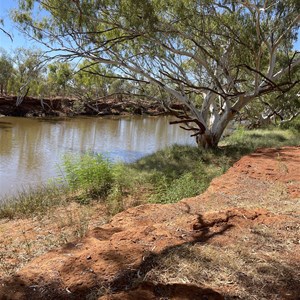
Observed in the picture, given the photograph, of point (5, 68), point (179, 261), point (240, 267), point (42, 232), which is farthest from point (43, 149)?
point (5, 68)

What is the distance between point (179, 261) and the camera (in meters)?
2.65

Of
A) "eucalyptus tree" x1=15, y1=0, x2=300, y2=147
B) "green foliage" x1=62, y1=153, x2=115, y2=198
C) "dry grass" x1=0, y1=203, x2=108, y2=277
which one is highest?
"eucalyptus tree" x1=15, y1=0, x2=300, y2=147

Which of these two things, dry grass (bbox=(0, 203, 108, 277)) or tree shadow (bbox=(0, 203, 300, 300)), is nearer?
tree shadow (bbox=(0, 203, 300, 300))

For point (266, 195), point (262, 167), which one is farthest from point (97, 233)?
point (262, 167)

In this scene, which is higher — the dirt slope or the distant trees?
the distant trees

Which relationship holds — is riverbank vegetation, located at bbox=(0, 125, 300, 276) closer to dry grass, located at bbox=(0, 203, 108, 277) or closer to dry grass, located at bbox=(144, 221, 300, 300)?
dry grass, located at bbox=(0, 203, 108, 277)

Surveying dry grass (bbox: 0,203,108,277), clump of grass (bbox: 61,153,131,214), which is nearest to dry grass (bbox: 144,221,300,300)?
dry grass (bbox: 0,203,108,277)

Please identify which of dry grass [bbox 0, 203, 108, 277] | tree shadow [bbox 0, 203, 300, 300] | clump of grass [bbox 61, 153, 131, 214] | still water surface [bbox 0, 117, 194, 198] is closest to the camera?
tree shadow [bbox 0, 203, 300, 300]

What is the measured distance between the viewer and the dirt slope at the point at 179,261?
7.61ft

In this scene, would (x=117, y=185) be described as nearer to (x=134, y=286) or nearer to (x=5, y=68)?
(x=134, y=286)

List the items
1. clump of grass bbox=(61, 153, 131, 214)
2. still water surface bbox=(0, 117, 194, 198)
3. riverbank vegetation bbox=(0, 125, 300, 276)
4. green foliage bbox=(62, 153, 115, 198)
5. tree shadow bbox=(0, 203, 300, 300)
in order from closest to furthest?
tree shadow bbox=(0, 203, 300, 300)
riverbank vegetation bbox=(0, 125, 300, 276)
clump of grass bbox=(61, 153, 131, 214)
green foliage bbox=(62, 153, 115, 198)
still water surface bbox=(0, 117, 194, 198)

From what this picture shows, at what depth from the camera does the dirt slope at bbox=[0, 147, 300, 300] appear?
2318mm

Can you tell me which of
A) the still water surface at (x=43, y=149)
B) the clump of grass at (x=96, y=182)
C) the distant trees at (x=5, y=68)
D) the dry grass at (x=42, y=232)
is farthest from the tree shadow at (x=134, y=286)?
the distant trees at (x=5, y=68)

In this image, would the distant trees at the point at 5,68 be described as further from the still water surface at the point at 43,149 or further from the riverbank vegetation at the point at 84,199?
the riverbank vegetation at the point at 84,199
